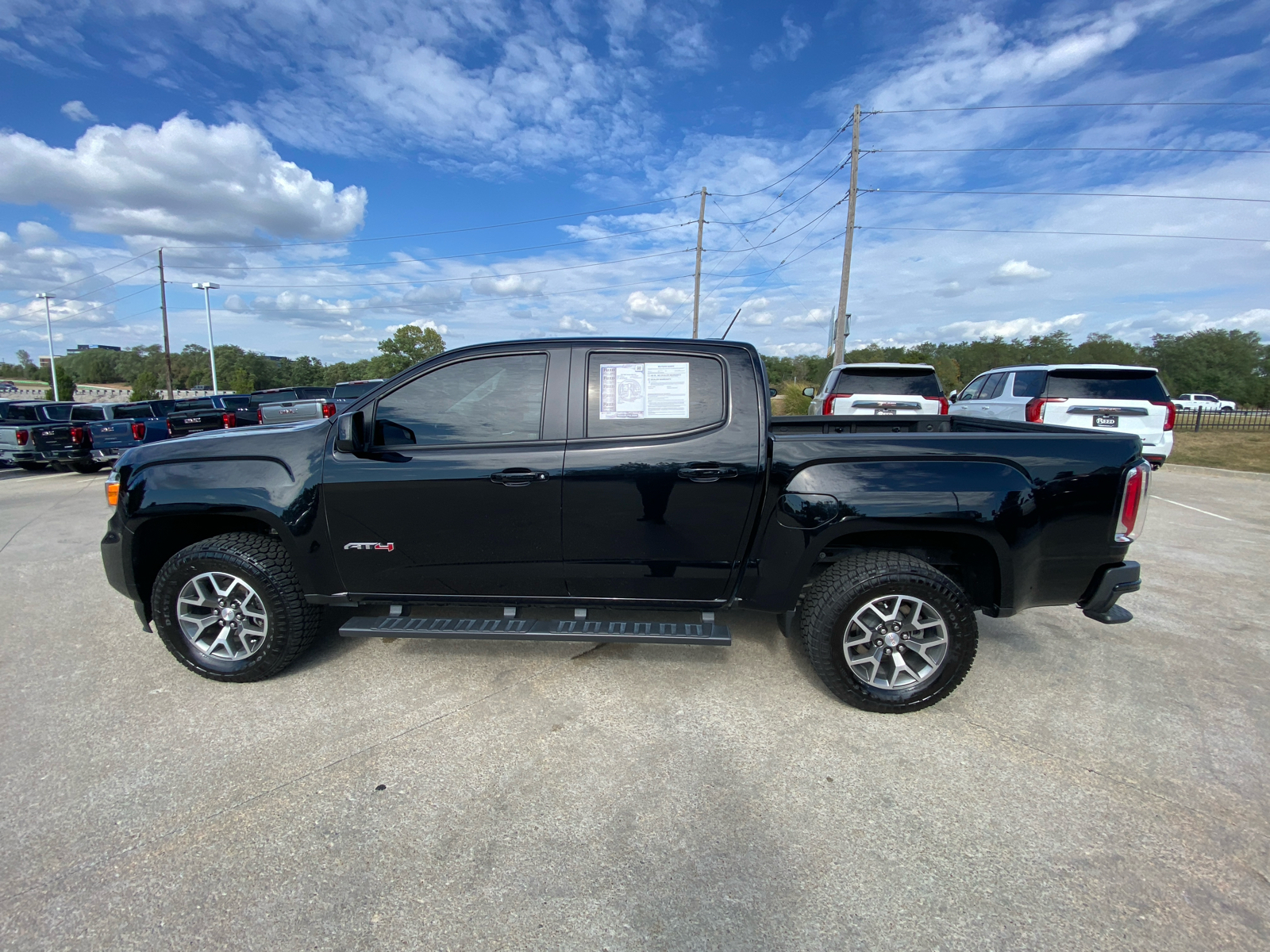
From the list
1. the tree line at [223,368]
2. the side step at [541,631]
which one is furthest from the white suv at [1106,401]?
the tree line at [223,368]

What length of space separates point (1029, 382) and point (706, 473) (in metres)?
7.87

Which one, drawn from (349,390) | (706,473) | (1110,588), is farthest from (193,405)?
(1110,588)

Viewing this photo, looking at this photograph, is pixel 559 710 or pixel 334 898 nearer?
pixel 334 898

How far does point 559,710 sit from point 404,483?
1373 millimetres

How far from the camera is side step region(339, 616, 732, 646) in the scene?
294 centimetres

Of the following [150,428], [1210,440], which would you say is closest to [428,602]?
[150,428]

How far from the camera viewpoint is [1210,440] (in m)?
15.8

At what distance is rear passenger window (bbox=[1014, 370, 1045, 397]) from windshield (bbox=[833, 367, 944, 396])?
107 centimetres

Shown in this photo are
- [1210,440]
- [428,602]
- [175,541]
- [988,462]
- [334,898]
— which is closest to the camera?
[334,898]

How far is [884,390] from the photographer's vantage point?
955 cm

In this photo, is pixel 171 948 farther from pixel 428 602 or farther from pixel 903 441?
pixel 903 441

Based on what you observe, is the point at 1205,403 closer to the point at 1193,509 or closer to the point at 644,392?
the point at 1193,509

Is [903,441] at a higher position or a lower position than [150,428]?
higher

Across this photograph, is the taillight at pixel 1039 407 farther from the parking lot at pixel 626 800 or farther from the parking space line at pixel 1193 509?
the parking lot at pixel 626 800
